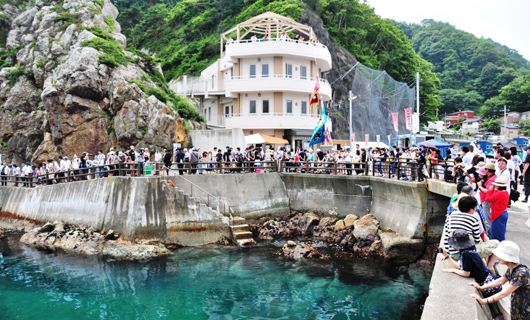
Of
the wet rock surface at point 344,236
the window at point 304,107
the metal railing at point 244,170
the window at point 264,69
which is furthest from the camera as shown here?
the window at point 304,107

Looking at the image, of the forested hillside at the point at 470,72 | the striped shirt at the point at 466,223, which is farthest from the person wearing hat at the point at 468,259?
the forested hillside at the point at 470,72

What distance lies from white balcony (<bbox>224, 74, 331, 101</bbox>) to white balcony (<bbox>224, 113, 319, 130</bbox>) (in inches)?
89.7

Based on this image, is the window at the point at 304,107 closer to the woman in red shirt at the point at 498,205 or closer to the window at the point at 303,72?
the window at the point at 303,72

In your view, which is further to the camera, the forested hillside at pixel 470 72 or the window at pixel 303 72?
the forested hillside at pixel 470 72

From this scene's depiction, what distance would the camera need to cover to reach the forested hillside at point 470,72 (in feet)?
239

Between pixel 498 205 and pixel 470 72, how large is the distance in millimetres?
91162

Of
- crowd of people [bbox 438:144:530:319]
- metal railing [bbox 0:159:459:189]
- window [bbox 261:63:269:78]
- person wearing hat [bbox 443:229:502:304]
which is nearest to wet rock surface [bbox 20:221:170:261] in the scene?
metal railing [bbox 0:159:459:189]

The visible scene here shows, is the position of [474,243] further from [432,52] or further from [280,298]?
[432,52]

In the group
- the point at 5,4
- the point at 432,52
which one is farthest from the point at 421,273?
the point at 432,52

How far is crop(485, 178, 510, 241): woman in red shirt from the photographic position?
918cm

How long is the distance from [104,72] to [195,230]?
19631 millimetres

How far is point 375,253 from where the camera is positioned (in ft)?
61.0

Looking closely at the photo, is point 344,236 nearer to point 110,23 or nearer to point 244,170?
point 244,170

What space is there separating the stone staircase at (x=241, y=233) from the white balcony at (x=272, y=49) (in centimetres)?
1890
